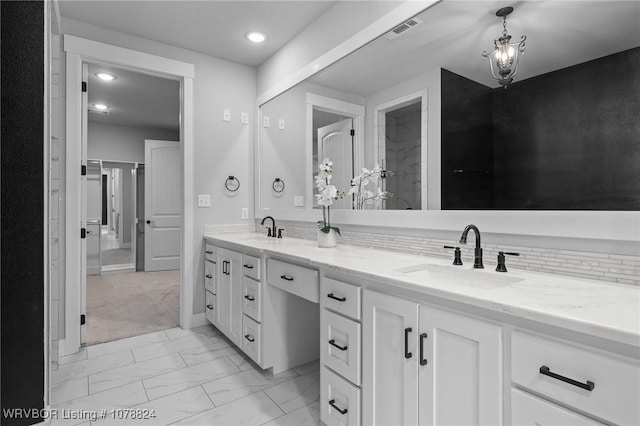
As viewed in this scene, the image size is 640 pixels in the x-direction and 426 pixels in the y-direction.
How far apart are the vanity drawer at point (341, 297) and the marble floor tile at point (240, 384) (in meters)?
0.89

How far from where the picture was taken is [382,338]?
1.26 m

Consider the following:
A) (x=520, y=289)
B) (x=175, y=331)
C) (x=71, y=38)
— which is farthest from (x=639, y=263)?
(x=71, y=38)

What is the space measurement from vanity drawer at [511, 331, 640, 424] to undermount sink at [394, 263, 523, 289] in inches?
16.9

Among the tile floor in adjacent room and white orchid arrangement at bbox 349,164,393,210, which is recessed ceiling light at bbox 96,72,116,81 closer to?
the tile floor in adjacent room

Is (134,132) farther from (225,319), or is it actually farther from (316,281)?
(316,281)

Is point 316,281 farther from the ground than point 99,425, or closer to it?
farther from the ground

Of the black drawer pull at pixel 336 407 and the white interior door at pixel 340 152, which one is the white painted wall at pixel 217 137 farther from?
the black drawer pull at pixel 336 407

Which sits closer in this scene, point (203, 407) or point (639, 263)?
point (639, 263)

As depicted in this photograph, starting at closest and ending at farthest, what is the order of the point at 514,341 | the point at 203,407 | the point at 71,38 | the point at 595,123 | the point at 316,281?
1. the point at 514,341
2. the point at 595,123
3. the point at 316,281
4. the point at 203,407
5. the point at 71,38

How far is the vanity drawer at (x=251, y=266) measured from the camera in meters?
2.13

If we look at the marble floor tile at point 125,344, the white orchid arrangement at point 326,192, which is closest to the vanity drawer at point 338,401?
the white orchid arrangement at point 326,192

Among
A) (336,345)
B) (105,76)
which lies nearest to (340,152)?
(336,345)

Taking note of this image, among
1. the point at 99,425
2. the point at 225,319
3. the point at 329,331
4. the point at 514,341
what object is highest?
the point at 514,341

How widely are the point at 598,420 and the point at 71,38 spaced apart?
142 inches
